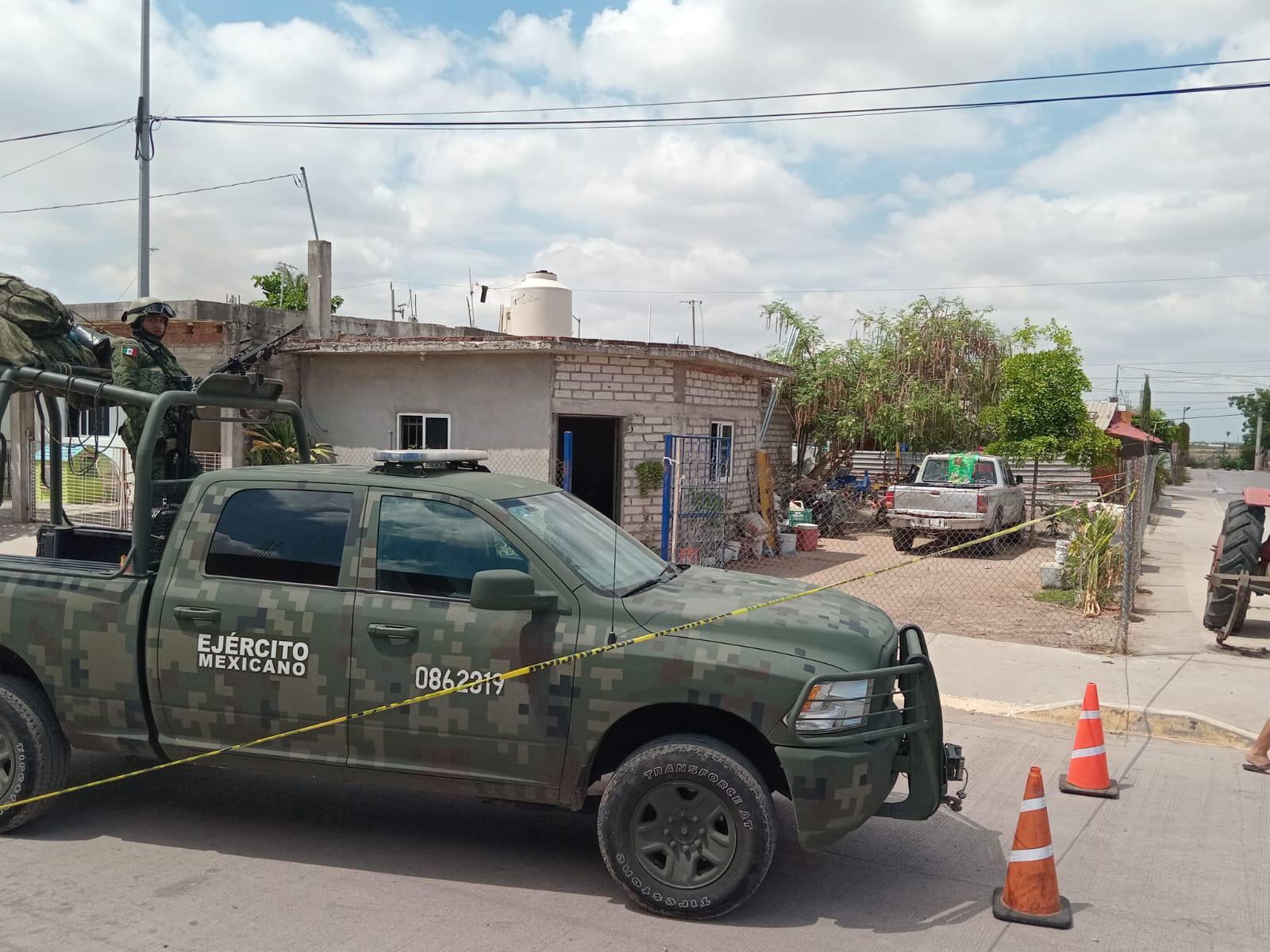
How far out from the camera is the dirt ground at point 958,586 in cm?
1098

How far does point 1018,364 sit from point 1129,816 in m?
17.8

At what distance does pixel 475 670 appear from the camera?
4246 mm

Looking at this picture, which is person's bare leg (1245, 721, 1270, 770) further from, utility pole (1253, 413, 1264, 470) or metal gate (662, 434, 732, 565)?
utility pole (1253, 413, 1264, 470)

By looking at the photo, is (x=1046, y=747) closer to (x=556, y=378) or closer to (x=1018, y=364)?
(x=556, y=378)

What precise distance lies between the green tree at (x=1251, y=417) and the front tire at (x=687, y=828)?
91.1 metres

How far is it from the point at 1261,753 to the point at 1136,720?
990 millimetres

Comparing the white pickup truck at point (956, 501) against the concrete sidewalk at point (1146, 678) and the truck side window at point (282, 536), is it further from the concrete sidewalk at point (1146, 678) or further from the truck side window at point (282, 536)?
the truck side window at point (282, 536)

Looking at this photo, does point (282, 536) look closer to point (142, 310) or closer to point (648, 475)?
point (142, 310)

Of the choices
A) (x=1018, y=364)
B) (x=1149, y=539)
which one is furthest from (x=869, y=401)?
(x=1149, y=539)

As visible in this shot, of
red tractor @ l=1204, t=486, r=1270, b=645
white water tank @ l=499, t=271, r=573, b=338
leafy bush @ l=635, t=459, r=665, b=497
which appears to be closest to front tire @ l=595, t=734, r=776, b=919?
red tractor @ l=1204, t=486, r=1270, b=645

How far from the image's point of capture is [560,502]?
16.7 ft

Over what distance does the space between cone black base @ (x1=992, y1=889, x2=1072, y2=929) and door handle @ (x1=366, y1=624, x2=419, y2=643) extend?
263 centimetres

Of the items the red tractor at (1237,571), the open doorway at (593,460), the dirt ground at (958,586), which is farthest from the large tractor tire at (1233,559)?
the open doorway at (593,460)

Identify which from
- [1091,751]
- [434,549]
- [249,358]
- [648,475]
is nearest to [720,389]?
[648,475]
